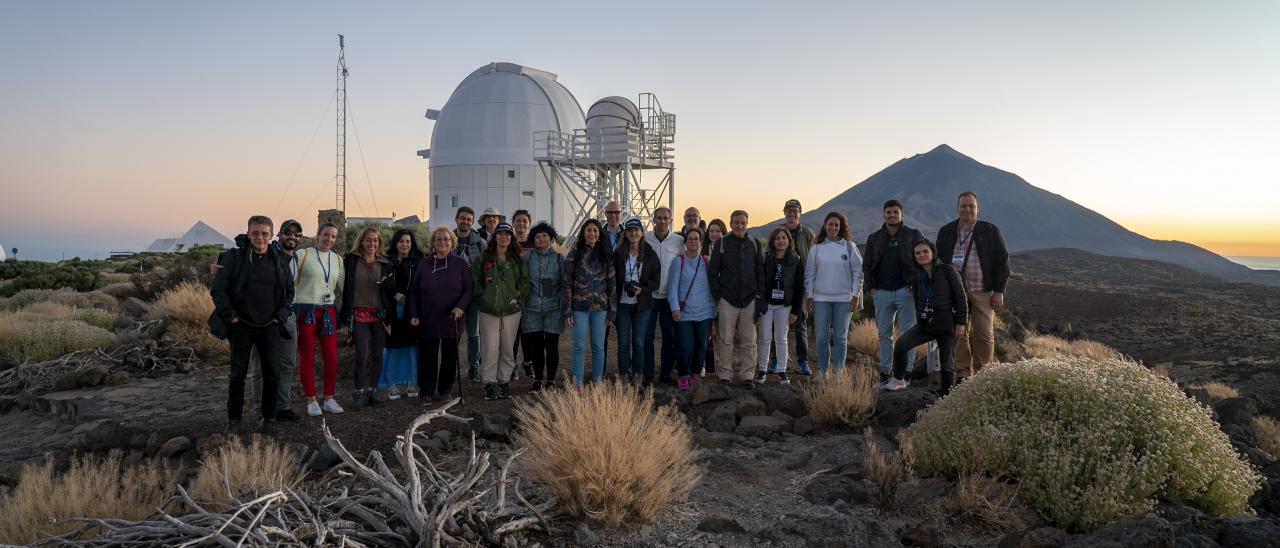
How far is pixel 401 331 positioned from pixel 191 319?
4680 mm

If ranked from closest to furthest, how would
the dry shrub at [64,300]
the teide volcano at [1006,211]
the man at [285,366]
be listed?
the man at [285,366] < the dry shrub at [64,300] < the teide volcano at [1006,211]

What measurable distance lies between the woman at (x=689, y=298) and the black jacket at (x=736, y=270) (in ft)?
0.35

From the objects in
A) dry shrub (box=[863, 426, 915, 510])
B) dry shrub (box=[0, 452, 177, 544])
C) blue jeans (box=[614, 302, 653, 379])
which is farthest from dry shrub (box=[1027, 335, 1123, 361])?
dry shrub (box=[0, 452, 177, 544])

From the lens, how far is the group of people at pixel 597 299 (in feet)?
21.2

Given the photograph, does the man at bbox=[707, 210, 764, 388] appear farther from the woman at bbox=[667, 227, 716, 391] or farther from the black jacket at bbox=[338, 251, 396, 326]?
the black jacket at bbox=[338, 251, 396, 326]

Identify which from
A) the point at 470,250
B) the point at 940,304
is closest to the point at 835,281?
the point at 940,304

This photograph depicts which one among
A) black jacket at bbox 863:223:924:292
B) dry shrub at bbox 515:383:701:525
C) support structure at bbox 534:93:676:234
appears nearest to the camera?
dry shrub at bbox 515:383:701:525

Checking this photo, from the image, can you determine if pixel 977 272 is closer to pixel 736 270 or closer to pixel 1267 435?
pixel 736 270

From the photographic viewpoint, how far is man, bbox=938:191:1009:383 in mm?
6973

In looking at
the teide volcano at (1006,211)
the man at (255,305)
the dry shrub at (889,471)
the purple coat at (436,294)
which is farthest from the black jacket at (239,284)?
the teide volcano at (1006,211)

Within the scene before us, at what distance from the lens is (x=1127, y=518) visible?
3.90 meters

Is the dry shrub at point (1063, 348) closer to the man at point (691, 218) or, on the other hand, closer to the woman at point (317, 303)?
the man at point (691, 218)

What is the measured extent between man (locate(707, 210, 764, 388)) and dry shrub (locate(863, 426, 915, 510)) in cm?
258

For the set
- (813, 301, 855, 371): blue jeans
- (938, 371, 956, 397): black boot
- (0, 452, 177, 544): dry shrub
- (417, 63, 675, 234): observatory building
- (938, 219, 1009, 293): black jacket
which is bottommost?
(0, 452, 177, 544): dry shrub
